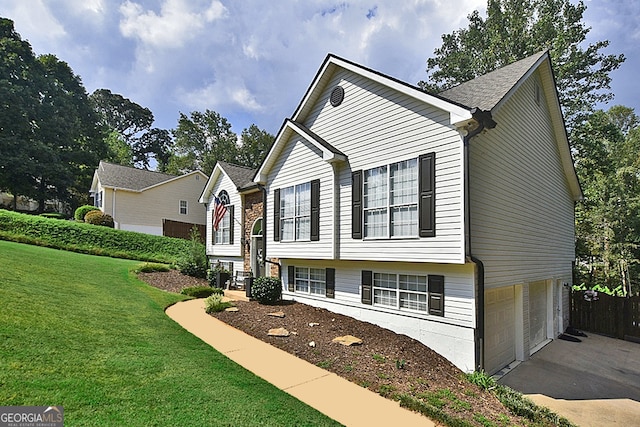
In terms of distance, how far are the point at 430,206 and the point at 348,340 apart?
3885 millimetres

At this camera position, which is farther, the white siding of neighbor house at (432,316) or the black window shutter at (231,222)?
the black window shutter at (231,222)

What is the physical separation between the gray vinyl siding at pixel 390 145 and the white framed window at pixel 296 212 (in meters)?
0.97

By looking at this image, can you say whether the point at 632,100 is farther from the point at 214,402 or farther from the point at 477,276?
the point at 214,402

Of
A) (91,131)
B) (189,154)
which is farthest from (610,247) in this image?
(91,131)

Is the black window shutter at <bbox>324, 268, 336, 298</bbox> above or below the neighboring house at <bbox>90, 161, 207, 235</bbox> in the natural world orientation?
below

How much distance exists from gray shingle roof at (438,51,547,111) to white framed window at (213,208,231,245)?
1184cm

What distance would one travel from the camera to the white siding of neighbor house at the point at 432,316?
731cm

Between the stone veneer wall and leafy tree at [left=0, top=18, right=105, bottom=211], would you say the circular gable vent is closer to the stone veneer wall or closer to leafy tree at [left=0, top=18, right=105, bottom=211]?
the stone veneer wall

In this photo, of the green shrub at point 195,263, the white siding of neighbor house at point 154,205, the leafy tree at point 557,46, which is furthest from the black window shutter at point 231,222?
the leafy tree at point 557,46

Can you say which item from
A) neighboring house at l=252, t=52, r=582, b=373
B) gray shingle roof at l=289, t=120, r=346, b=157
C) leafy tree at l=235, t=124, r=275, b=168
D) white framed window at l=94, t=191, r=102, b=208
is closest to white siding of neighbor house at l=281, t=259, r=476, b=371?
neighboring house at l=252, t=52, r=582, b=373

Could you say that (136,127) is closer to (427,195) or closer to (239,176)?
→ (239,176)

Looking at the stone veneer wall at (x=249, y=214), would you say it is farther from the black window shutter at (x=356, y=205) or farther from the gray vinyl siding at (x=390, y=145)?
the black window shutter at (x=356, y=205)

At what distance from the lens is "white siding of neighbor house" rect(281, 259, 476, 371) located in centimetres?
731

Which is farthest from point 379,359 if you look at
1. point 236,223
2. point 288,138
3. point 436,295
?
point 236,223
